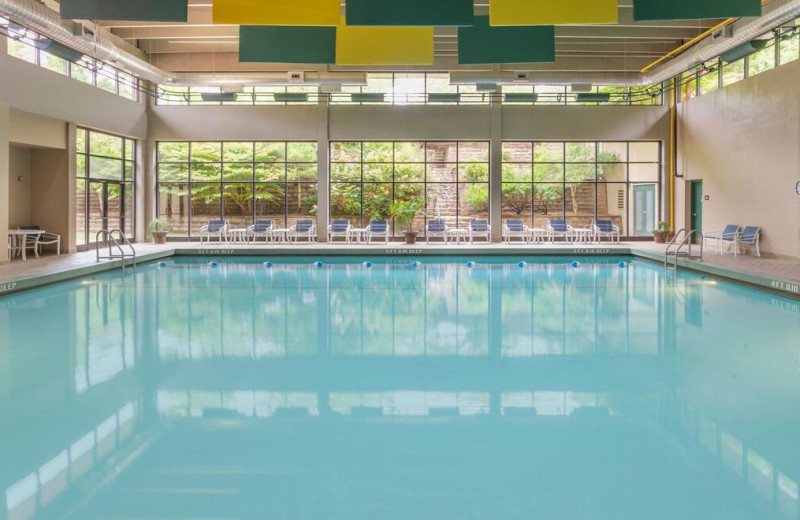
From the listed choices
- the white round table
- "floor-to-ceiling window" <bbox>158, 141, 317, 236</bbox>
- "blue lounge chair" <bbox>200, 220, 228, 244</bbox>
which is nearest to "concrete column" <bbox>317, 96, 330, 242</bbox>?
"floor-to-ceiling window" <bbox>158, 141, 317, 236</bbox>

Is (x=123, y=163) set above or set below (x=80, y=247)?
above

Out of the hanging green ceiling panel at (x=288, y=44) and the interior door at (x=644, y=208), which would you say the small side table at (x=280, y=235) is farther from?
the interior door at (x=644, y=208)

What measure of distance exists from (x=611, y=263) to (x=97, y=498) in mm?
13145

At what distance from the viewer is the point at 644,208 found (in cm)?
1870

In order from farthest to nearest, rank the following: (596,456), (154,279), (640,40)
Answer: (640,40) < (154,279) < (596,456)

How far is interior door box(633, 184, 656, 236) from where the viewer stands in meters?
18.6

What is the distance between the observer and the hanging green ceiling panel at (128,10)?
26.8ft

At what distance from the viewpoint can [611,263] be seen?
14.5 metres

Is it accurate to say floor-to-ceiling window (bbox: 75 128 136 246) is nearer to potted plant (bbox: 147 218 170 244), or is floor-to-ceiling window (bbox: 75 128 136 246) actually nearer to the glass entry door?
the glass entry door

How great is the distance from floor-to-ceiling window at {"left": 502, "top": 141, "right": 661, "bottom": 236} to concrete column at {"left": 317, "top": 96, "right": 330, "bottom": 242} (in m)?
5.02

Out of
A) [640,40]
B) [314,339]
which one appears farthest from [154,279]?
[640,40]

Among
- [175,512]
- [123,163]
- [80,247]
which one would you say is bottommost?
[175,512]

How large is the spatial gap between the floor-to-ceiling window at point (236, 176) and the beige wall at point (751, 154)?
10195 mm

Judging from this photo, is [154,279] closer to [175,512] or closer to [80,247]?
[80,247]
